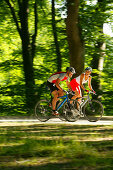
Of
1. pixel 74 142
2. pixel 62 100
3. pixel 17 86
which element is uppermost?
pixel 74 142

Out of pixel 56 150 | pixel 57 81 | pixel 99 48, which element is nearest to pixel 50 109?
pixel 57 81

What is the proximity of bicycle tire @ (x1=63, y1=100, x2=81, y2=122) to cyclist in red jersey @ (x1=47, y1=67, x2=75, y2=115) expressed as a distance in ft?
1.14

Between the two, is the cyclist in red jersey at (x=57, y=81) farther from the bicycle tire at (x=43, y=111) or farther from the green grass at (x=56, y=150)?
the green grass at (x=56, y=150)

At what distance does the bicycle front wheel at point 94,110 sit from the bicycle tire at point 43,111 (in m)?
1.22

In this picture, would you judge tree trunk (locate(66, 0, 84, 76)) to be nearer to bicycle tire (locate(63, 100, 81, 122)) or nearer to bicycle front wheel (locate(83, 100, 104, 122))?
bicycle front wheel (locate(83, 100, 104, 122))

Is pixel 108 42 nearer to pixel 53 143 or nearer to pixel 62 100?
pixel 62 100

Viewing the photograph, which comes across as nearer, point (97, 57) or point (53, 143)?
point (53, 143)

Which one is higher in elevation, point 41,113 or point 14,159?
point 14,159

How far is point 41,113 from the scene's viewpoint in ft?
30.3

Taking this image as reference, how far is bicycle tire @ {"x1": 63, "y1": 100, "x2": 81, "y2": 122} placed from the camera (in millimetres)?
8883

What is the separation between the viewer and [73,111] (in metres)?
8.91

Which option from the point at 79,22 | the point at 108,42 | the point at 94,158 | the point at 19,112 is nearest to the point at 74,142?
the point at 94,158

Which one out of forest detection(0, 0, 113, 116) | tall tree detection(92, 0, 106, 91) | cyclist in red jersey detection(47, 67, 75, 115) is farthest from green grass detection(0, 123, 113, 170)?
tall tree detection(92, 0, 106, 91)

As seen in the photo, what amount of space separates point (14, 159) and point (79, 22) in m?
8.08
